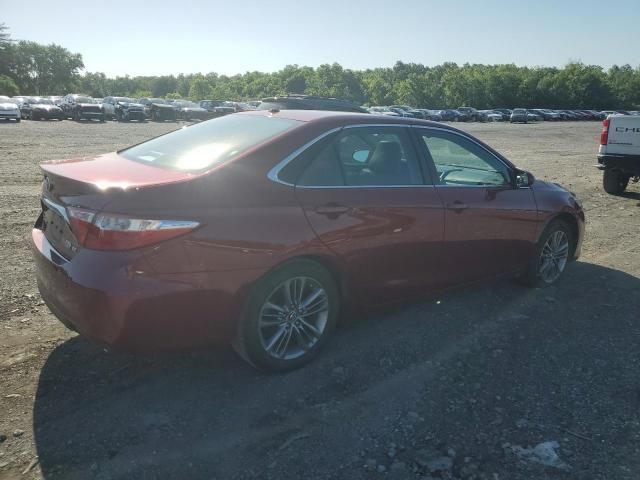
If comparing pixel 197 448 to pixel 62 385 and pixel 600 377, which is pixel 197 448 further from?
pixel 600 377

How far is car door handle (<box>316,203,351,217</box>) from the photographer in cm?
348

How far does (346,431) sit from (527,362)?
159cm

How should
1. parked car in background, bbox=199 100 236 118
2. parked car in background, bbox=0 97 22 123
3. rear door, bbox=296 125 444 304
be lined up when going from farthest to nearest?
parked car in background, bbox=199 100 236 118
parked car in background, bbox=0 97 22 123
rear door, bbox=296 125 444 304

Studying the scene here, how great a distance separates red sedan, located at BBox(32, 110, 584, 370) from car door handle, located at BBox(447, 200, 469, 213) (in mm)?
16

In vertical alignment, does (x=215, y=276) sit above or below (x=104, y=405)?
above

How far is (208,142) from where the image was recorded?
12.3 feet

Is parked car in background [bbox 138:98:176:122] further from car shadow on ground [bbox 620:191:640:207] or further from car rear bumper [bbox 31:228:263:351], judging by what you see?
car rear bumper [bbox 31:228:263:351]

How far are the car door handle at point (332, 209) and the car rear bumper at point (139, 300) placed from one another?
0.62 m

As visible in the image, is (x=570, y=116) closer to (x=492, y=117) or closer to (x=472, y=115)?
(x=492, y=117)

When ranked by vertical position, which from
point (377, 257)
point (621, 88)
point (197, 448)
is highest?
point (621, 88)

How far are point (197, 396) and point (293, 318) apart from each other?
0.76 meters

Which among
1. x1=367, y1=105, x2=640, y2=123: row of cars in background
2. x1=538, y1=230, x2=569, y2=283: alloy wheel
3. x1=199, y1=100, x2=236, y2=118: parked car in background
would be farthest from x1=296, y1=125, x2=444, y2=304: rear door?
x1=367, y1=105, x2=640, y2=123: row of cars in background

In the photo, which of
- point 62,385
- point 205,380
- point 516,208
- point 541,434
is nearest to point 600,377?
point 541,434

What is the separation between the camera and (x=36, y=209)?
25.1ft
